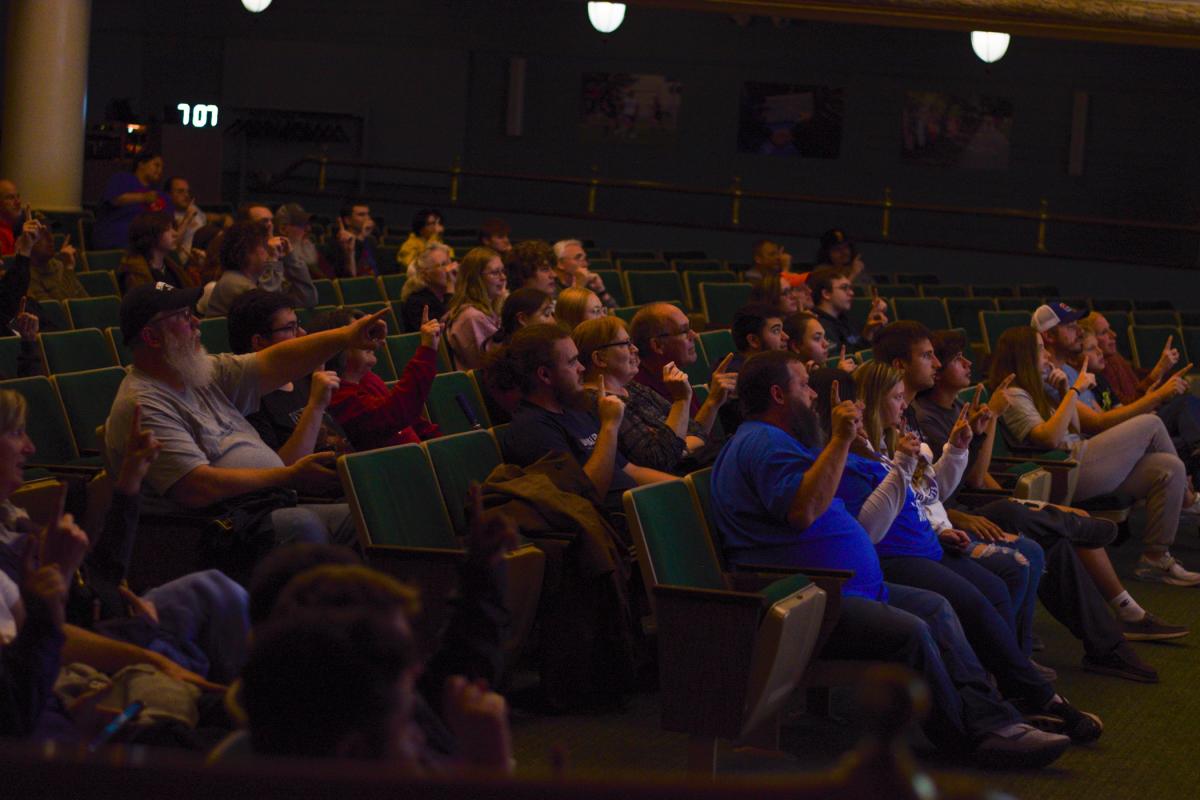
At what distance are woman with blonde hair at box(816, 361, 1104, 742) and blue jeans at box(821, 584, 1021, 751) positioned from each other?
0.14 m

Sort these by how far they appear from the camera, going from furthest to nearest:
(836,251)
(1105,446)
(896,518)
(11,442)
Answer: (836,251) < (1105,446) < (896,518) < (11,442)

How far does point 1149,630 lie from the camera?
16.8ft

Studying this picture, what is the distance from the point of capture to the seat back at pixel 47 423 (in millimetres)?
4250

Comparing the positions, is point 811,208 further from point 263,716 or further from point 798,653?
point 263,716

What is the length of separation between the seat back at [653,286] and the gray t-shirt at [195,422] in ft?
18.6

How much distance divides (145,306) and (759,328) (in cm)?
259

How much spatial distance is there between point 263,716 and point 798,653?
202 centimetres

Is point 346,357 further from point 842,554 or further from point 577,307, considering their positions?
point 842,554

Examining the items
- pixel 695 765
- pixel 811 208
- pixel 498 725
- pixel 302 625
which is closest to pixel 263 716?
pixel 302 625

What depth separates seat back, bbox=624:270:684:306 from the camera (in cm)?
959

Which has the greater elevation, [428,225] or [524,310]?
[428,225]

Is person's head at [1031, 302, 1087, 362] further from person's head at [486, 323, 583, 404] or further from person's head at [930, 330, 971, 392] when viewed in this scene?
person's head at [486, 323, 583, 404]

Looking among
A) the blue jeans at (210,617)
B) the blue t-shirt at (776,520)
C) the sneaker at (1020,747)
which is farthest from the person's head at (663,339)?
the blue jeans at (210,617)

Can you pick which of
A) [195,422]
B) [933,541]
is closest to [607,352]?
[933,541]
